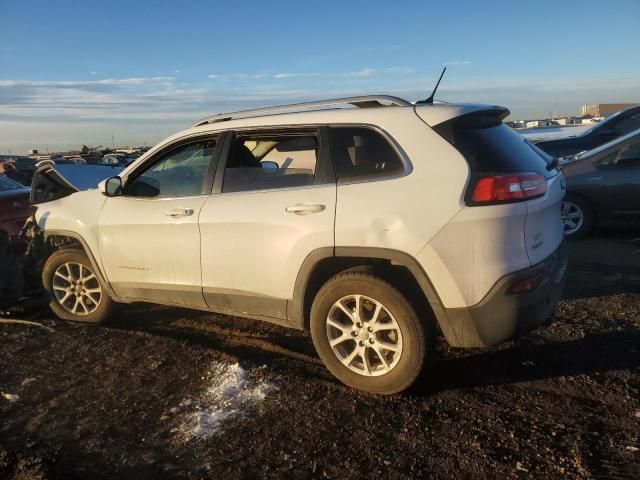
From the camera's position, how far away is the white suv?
307 centimetres

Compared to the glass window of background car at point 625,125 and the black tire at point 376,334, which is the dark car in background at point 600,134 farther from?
the black tire at point 376,334

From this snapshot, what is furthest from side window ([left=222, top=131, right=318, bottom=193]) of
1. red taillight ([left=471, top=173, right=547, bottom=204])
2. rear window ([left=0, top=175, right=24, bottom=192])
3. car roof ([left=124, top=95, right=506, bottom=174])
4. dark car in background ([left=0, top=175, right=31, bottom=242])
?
rear window ([left=0, top=175, right=24, bottom=192])

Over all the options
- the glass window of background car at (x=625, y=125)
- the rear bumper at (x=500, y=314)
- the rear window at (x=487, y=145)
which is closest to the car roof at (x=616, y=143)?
the glass window of background car at (x=625, y=125)

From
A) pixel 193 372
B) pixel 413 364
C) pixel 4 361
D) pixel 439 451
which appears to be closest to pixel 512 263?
pixel 413 364

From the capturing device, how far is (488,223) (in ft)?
9.83

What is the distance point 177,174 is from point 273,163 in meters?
0.84

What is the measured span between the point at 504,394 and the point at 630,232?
5.69 meters

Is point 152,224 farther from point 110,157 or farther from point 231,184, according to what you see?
point 110,157

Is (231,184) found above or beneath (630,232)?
above

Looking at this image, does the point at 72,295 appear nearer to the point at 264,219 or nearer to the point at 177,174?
the point at 177,174

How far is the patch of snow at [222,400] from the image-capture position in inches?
126

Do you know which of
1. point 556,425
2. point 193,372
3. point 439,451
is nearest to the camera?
point 439,451

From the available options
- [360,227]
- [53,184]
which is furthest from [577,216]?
[53,184]

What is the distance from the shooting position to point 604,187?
24.0ft
